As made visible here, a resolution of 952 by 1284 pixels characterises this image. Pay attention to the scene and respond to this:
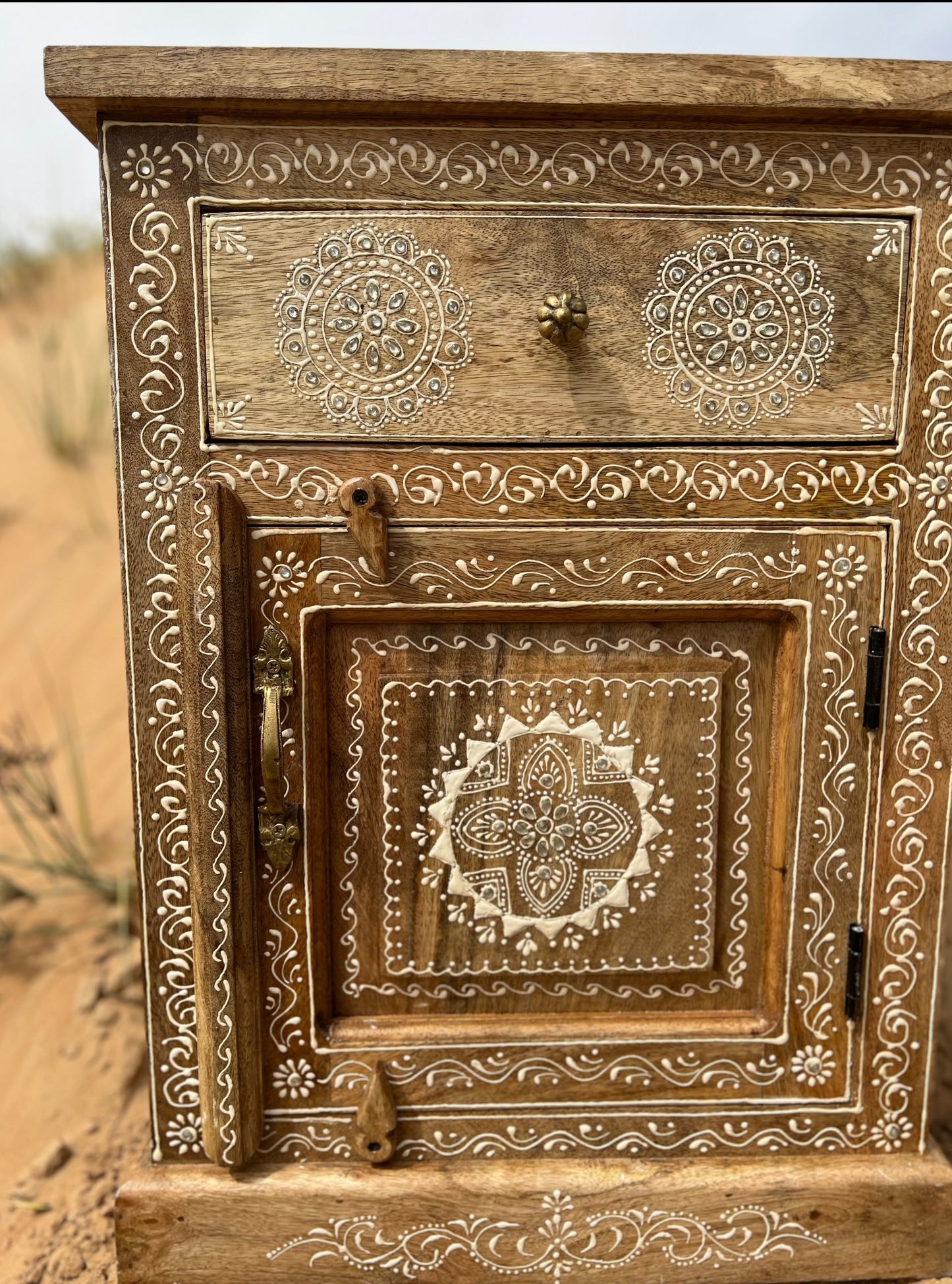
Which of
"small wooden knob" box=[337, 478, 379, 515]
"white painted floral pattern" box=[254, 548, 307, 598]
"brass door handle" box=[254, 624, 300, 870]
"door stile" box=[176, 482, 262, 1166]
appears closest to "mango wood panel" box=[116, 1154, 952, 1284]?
"door stile" box=[176, 482, 262, 1166]

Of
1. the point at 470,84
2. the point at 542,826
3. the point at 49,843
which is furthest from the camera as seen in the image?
the point at 49,843

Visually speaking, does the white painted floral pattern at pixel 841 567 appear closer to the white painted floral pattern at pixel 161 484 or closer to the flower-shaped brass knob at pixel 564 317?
the flower-shaped brass knob at pixel 564 317

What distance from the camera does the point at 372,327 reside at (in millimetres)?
1138

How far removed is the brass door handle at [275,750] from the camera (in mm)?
1188

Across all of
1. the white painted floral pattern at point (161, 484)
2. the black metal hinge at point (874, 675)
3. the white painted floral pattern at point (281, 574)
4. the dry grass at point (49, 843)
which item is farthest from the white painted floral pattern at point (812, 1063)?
the dry grass at point (49, 843)

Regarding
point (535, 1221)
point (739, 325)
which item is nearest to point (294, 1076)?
point (535, 1221)

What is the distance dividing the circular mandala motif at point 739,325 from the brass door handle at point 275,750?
63 cm

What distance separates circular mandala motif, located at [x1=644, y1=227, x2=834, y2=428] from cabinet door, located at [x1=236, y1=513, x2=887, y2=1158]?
0.19 metres

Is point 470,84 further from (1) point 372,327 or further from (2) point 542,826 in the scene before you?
(2) point 542,826

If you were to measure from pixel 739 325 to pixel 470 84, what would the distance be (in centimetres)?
44

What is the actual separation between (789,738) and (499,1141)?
74cm

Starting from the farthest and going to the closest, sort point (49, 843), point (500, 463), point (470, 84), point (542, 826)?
point (49, 843) < point (542, 826) < point (500, 463) < point (470, 84)

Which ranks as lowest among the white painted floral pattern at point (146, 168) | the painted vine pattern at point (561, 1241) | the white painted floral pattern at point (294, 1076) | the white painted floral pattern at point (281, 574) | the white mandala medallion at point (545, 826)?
the painted vine pattern at point (561, 1241)

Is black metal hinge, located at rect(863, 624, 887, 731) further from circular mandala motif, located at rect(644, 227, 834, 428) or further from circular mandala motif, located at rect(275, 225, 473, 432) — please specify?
circular mandala motif, located at rect(275, 225, 473, 432)
